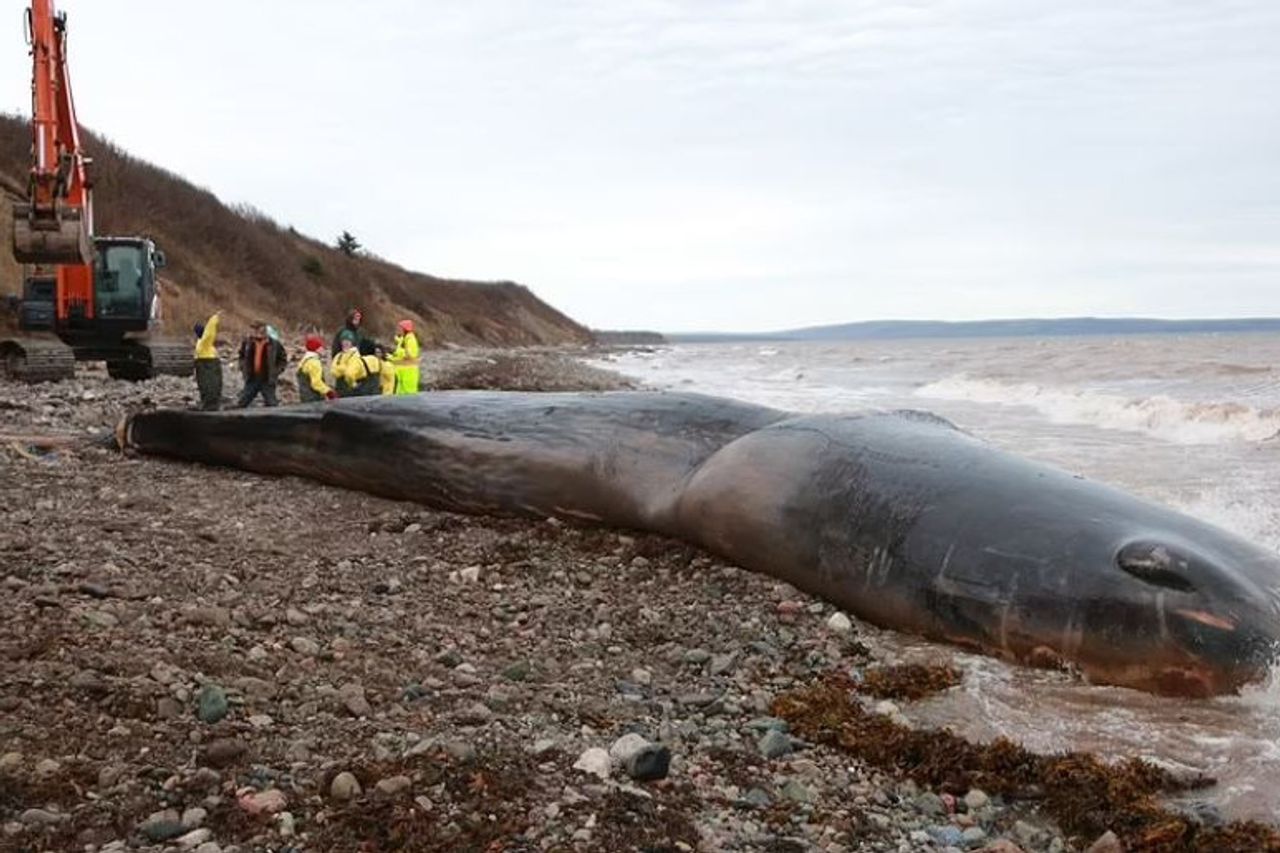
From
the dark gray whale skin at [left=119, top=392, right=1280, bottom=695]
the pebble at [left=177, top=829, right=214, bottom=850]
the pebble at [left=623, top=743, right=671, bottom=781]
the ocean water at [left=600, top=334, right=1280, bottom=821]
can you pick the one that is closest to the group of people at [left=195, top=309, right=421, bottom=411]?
the dark gray whale skin at [left=119, top=392, right=1280, bottom=695]

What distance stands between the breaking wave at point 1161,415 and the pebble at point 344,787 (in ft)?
47.1

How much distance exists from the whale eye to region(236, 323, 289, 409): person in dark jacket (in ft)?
28.6

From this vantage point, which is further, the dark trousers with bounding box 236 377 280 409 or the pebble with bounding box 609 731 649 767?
the dark trousers with bounding box 236 377 280 409

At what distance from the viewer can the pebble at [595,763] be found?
331 centimetres

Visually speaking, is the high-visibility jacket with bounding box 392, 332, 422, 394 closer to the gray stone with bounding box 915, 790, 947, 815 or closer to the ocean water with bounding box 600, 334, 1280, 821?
the ocean water with bounding box 600, 334, 1280, 821

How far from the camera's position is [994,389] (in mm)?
28297

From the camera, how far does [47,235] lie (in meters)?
13.7

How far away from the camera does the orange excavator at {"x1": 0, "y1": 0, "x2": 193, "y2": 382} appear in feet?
47.4

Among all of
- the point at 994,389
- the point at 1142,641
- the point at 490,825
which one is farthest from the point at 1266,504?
the point at 994,389

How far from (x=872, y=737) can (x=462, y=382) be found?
17.0m

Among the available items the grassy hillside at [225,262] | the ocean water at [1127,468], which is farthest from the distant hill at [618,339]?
the ocean water at [1127,468]

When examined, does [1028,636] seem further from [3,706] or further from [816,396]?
[816,396]

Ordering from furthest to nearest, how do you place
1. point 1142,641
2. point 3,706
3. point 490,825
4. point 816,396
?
point 816,396, point 1142,641, point 3,706, point 490,825

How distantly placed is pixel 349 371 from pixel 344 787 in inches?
342
